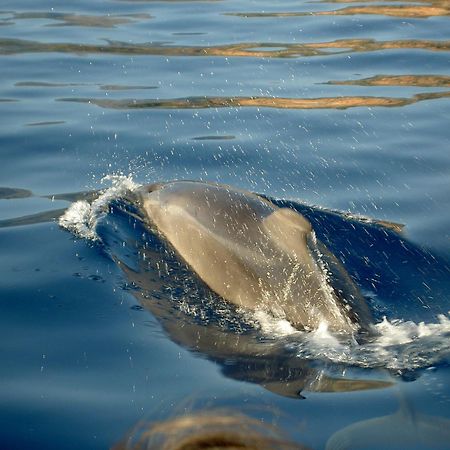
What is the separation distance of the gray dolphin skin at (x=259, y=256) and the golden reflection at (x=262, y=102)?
4701mm

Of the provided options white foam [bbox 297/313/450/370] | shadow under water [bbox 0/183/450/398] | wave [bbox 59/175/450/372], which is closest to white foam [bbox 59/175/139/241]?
shadow under water [bbox 0/183/450/398]

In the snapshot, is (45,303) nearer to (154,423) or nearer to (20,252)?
(20,252)

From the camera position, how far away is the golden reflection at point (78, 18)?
18.1 m

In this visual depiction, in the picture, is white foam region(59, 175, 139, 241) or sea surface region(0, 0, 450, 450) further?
white foam region(59, 175, 139, 241)

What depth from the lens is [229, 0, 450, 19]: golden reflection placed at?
1794 centimetres

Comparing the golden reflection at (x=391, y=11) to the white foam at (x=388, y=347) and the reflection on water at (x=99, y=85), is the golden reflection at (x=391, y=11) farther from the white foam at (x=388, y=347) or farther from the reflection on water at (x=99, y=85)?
the white foam at (x=388, y=347)

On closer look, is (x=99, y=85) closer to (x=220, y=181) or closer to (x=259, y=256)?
(x=220, y=181)

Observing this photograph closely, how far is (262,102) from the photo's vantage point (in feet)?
42.8

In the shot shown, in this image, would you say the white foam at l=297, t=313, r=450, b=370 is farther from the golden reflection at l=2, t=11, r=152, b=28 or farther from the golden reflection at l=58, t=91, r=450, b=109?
the golden reflection at l=2, t=11, r=152, b=28

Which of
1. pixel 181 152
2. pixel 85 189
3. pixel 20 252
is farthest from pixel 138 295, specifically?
pixel 181 152

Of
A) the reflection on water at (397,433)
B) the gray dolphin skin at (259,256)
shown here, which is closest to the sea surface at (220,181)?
the reflection on water at (397,433)

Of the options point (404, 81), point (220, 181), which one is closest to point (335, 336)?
point (220, 181)

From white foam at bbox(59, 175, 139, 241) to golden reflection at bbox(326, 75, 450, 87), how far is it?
203 inches

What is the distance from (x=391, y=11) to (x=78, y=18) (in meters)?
5.49
